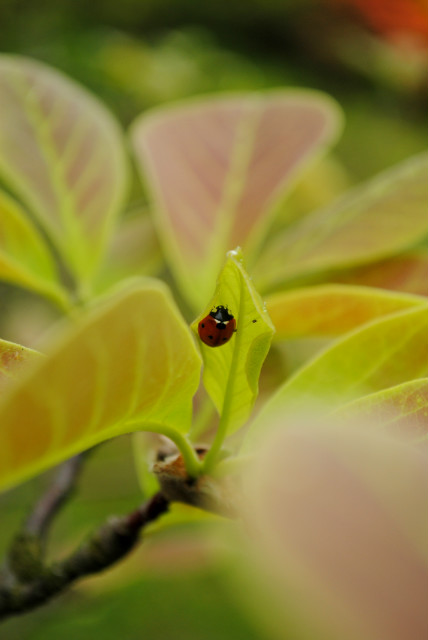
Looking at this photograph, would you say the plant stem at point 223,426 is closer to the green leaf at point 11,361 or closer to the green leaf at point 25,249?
the green leaf at point 11,361

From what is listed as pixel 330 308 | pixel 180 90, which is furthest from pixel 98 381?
pixel 180 90

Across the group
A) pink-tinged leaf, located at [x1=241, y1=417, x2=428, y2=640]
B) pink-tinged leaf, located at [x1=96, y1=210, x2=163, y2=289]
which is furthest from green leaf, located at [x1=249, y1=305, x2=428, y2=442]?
pink-tinged leaf, located at [x1=96, y1=210, x2=163, y2=289]

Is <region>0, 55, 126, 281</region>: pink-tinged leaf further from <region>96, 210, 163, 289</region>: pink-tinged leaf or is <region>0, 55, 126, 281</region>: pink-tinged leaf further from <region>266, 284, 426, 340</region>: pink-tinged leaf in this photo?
<region>266, 284, 426, 340</region>: pink-tinged leaf

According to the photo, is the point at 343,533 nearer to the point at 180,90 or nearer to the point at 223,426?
the point at 223,426

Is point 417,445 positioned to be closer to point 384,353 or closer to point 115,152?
point 384,353

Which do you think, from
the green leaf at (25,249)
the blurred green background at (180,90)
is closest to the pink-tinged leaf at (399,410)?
the blurred green background at (180,90)

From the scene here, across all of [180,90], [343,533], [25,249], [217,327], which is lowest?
[343,533]

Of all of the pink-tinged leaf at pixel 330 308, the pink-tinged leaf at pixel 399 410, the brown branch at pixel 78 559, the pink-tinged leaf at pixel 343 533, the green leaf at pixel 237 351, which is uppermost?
the pink-tinged leaf at pixel 330 308
